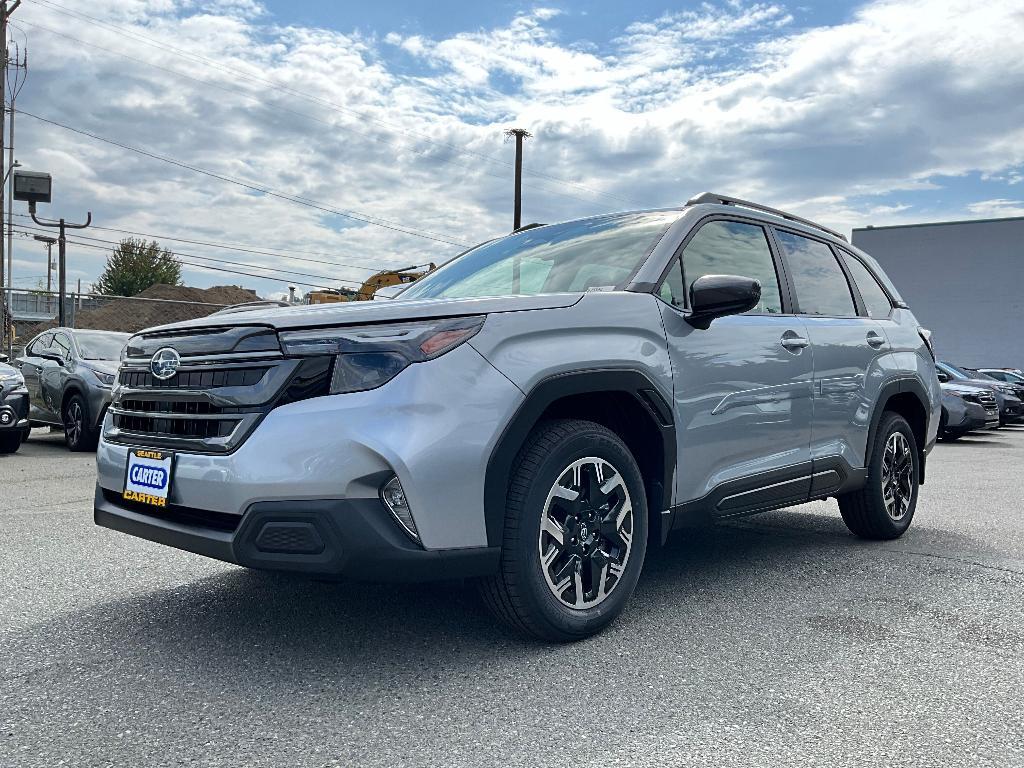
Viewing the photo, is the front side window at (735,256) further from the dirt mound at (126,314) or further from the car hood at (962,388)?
the dirt mound at (126,314)

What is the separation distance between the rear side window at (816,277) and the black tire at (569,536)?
1916 mm

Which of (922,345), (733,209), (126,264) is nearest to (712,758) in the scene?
(733,209)

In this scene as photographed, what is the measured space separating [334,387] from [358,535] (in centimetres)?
49

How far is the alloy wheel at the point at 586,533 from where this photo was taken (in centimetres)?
330

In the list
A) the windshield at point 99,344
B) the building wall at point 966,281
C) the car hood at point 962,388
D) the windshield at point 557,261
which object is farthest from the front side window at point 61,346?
the building wall at point 966,281

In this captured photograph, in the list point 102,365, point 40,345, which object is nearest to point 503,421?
point 102,365

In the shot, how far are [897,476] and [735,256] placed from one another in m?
2.10

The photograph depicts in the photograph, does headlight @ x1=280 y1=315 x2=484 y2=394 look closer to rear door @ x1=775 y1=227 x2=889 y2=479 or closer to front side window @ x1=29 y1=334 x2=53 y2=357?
rear door @ x1=775 y1=227 x2=889 y2=479

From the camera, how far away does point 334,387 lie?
298 cm

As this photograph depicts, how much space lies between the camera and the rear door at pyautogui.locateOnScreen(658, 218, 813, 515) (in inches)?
153

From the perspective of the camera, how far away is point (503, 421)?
3.10 m

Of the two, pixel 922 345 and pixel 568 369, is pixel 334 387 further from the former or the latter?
pixel 922 345

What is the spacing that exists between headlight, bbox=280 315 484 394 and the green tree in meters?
74.3

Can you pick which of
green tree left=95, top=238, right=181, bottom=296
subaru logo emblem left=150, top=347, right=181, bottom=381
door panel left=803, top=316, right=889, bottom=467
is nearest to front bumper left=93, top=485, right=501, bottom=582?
subaru logo emblem left=150, top=347, right=181, bottom=381
